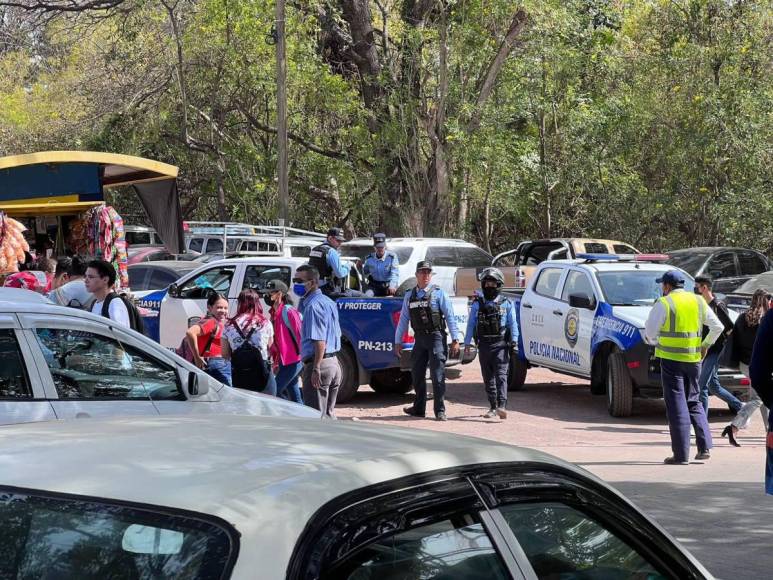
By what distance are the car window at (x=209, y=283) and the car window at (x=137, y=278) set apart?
4.90m

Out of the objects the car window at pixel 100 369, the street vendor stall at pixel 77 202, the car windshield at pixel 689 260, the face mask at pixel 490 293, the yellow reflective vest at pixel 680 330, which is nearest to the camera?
the car window at pixel 100 369

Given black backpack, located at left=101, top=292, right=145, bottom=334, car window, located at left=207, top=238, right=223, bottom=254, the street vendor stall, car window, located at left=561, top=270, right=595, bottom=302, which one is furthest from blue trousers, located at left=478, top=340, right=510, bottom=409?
car window, located at left=207, top=238, right=223, bottom=254

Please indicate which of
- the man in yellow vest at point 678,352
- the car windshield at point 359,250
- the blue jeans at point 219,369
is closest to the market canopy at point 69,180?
the blue jeans at point 219,369

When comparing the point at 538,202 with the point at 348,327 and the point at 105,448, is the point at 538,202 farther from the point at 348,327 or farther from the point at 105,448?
the point at 105,448

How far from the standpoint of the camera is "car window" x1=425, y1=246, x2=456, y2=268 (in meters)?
20.0

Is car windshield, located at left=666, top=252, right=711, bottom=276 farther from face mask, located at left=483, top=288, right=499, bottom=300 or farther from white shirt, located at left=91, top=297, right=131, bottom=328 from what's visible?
white shirt, located at left=91, top=297, right=131, bottom=328

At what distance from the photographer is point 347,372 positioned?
1481cm

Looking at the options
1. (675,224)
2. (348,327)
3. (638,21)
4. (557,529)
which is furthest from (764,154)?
(557,529)

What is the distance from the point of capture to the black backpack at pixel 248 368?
1041cm

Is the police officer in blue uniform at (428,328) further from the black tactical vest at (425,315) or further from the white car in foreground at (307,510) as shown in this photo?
the white car in foreground at (307,510)

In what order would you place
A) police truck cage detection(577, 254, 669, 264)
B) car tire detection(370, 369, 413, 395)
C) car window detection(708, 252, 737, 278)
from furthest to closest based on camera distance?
car window detection(708, 252, 737, 278), car tire detection(370, 369, 413, 395), police truck cage detection(577, 254, 669, 264)

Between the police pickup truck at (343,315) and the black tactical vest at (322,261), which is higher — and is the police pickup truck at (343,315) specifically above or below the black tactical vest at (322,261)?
below

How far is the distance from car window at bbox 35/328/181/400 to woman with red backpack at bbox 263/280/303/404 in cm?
464

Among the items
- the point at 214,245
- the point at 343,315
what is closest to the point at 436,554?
the point at 343,315
